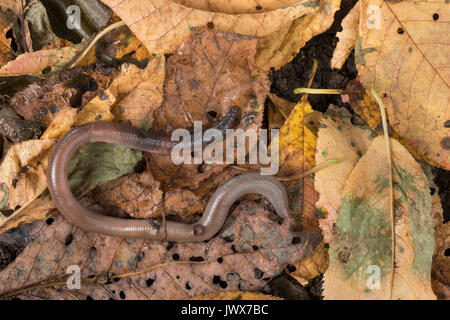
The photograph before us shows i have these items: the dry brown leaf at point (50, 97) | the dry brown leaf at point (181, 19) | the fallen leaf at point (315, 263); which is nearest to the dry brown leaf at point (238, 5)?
the dry brown leaf at point (181, 19)

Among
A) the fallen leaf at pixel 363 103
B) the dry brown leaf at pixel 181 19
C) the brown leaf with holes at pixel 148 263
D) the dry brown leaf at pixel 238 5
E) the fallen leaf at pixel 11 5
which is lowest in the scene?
the brown leaf with holes at pixel 148 263

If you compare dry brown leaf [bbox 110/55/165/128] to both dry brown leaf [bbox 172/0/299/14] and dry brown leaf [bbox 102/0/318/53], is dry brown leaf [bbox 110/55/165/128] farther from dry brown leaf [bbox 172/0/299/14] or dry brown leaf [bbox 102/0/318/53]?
dry brown leaf [bbox 172/0/299/14]

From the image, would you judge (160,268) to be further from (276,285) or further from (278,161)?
(278,161)

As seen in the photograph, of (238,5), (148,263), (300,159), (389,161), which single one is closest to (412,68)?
(389,161)

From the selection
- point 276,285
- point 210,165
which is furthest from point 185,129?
point 276,285

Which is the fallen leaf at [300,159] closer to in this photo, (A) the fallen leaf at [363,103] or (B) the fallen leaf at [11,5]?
(A) the fallen leaf at [363,103]

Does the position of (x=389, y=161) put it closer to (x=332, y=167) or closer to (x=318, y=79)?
(x=332, y=167)

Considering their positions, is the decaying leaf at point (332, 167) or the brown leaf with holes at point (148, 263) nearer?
the decaying leaf at point (332, 167)
